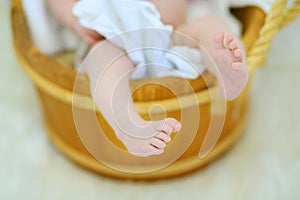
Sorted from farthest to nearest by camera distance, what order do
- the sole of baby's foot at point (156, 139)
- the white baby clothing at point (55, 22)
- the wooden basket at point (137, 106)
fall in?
the white baby clothing at point (55, 22) → the wooden basket at point (137, 106) → the sole of baby's foot at point (156, 139)

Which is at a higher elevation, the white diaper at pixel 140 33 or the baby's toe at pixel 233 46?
the baby's toe at pixel 233 46

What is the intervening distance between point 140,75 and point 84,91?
8 cm

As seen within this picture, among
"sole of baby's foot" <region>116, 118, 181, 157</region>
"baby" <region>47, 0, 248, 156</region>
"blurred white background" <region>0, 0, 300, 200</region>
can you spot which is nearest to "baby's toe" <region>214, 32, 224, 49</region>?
"baby" <region>47, 0, 248, 156</region>


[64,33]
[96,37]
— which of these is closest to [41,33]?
[64,33]

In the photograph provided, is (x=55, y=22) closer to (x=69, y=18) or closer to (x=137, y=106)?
(x=69, y=18)

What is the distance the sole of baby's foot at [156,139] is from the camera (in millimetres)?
496

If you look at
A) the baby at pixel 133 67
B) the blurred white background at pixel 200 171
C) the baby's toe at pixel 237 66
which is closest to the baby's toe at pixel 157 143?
the baby at pixel 133 67

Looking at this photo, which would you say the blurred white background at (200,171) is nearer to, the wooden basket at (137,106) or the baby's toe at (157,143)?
the wooden basket at (137,106)

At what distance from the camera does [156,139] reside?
0.50 metres

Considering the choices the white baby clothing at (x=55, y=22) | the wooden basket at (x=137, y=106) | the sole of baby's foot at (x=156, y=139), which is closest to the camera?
the sole of baby's foot at (x=156, y=139)

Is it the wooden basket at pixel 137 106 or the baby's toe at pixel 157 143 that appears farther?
the wooden basket at pixel 137 106

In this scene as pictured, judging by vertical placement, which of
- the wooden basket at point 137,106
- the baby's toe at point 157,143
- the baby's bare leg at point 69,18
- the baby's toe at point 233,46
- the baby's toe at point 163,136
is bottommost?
the wooden basket at point 137,106

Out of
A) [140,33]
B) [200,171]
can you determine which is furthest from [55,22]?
[200,171]

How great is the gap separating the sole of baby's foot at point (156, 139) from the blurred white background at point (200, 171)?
20 centimetres
